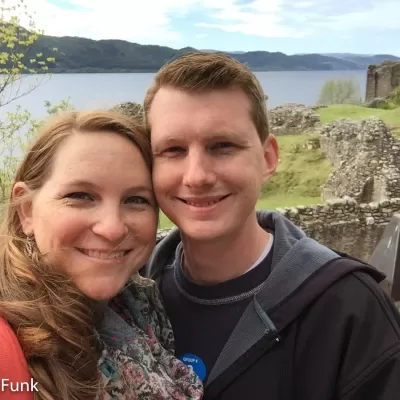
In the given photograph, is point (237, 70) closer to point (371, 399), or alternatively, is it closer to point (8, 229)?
point (8, 229)

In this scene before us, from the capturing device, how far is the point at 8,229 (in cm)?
221

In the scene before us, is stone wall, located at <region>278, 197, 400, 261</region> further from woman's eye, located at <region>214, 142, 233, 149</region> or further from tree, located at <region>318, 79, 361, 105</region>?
tree, located at <region>318, 79, 361, 105</region>

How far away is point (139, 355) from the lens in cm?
207

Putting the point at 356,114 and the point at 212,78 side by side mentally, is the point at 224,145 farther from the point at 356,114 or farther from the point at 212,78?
the point at 356,114

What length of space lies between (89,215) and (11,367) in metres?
0.68

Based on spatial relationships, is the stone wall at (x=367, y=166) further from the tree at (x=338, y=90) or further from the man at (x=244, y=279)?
the tree at (x=338, y=90)

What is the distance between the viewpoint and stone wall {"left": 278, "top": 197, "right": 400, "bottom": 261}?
511 inches

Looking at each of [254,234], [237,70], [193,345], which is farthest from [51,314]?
[237,70]

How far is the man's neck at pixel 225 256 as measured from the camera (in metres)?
2.55

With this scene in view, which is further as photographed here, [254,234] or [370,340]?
[254,234]

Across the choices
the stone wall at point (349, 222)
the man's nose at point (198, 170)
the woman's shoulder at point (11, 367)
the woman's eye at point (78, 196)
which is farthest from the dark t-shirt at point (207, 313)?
the stone wall at point (349, 222)

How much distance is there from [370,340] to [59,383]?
1.26 meters

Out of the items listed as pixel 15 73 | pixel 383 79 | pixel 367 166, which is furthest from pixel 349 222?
pixel 383 79

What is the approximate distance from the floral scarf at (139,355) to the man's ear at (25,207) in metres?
0.50
